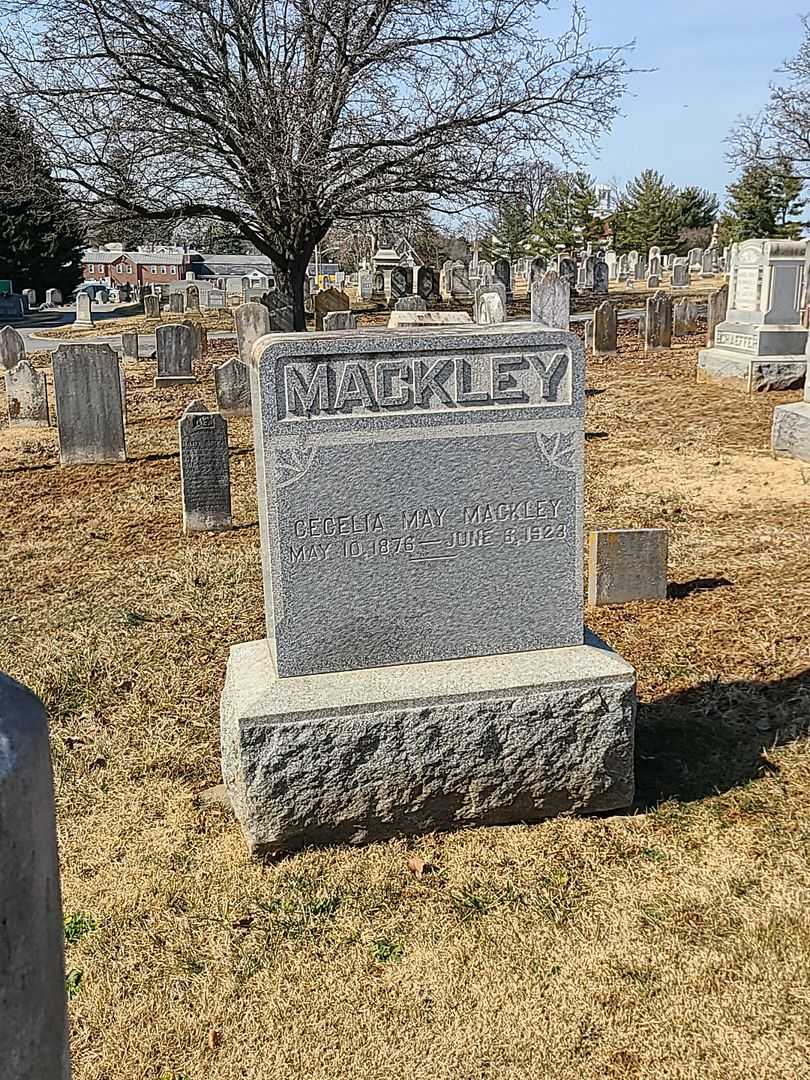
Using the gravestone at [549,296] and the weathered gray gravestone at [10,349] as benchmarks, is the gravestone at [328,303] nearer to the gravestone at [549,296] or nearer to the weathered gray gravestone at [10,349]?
the gravestone at [549,296]

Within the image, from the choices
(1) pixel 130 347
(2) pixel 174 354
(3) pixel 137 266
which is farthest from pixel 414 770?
(3) pixel 137 266

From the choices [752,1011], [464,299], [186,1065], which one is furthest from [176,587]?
[464,299]

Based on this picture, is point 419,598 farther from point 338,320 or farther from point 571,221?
point 571,221

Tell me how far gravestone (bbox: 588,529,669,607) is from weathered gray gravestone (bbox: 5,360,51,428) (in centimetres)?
930

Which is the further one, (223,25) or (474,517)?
(223,25)

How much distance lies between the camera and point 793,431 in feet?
32.1

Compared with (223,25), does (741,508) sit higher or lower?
lower

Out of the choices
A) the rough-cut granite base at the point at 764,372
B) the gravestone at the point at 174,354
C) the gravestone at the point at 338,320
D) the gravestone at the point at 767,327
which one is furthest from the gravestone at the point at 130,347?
the rough-cut granite base at the point at 764,372

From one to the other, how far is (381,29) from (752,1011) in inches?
827

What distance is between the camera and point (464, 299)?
32562 millimetres

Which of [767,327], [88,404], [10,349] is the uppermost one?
[767,327]

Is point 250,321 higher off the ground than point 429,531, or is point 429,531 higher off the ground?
point 250,321

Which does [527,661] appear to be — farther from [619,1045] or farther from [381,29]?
[381,29]

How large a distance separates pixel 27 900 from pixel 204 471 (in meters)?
7.41
